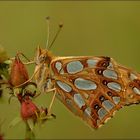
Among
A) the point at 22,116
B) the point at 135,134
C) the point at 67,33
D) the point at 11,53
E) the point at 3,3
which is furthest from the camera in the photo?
the point at 3,3

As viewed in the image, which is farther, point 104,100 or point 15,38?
point 15,38

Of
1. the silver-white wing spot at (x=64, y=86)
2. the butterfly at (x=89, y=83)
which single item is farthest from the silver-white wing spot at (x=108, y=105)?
the silver-white wing spot at (x=64, y=86)

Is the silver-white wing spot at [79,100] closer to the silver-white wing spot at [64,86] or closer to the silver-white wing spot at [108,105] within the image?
the silver-white wing spot at [64,86]

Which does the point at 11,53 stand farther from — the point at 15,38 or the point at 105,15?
the point at 105,15

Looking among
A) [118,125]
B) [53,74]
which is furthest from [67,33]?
[53,74]

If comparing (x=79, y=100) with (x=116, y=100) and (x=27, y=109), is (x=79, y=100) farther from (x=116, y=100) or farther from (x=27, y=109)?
(x=27, y=109)

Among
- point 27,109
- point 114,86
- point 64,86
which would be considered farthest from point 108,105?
point 27,109

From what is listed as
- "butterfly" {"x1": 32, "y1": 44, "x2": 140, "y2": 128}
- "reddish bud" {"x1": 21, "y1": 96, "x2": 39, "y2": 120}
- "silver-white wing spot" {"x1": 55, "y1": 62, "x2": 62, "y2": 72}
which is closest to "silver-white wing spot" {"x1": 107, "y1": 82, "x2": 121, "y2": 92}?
"butterfly" {"x1": 32, "y1": 44, "x2": 140, "y2": 128}
